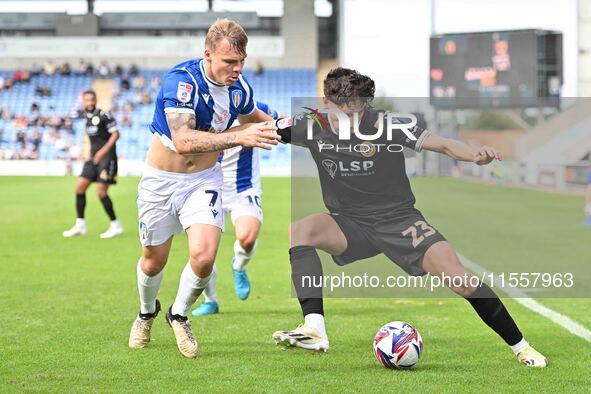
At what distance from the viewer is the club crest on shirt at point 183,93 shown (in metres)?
6.18

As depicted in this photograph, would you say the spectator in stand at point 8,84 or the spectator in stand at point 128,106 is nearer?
the spectator in stand at point 128,106

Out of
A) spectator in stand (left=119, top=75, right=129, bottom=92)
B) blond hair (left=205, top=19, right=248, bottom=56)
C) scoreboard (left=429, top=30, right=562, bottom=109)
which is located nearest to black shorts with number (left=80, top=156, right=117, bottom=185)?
blond hair (left=205, top=19, right=248, bottom=56)

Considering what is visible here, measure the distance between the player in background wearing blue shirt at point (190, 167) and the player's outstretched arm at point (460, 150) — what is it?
1.06m

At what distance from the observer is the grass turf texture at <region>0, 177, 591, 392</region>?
18.8ft

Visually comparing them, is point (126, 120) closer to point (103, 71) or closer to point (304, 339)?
point (103, 71)

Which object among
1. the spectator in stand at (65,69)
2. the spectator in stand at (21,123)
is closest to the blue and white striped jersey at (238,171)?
the spectator in stand at (21,123)

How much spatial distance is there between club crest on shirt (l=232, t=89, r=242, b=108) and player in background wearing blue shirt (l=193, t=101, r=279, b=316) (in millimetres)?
2213

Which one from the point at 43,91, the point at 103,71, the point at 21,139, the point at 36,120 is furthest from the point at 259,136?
the point at 103,71

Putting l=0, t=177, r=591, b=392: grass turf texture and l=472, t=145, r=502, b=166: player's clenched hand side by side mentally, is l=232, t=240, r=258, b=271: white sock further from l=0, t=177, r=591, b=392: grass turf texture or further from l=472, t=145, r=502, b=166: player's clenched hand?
l=472, t=145, r=502, b=166: player's clenched hand

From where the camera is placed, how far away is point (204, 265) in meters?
6.55

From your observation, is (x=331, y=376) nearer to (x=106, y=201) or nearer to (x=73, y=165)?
(x=106, y=201)

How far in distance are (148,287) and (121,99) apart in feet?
159

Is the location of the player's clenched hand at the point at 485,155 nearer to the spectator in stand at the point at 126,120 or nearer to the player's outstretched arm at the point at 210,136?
the player's outstretched arm at the point at 210,136

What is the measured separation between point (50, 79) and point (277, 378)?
53420 mm
